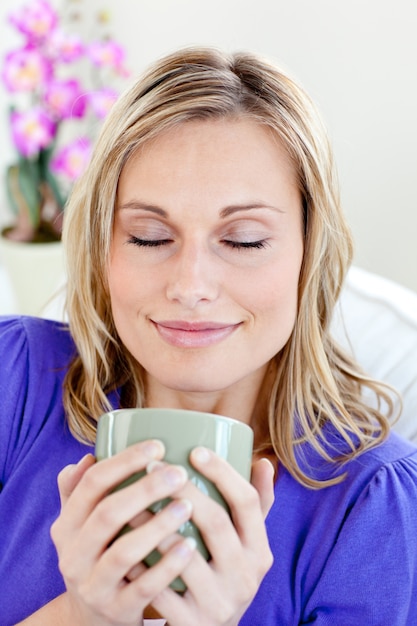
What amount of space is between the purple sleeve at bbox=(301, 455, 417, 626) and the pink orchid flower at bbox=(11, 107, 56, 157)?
1.63m

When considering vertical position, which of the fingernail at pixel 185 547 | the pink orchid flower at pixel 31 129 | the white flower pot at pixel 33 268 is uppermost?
the fingernail at pixel 185 547

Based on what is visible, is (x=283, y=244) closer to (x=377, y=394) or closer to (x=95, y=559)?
(x=377, y=394)

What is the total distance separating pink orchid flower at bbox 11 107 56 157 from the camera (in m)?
2.43

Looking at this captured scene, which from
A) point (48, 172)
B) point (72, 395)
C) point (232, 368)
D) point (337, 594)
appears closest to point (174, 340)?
point (232, 368)

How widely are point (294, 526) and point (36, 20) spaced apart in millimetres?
1678

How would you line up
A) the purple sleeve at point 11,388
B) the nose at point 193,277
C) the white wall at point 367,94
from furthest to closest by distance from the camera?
the white wall at point 367,94
the purple sleeve at point 11,388
the nose at point 193,277

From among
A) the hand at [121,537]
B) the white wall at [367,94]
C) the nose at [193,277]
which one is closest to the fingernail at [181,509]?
the hand at [121,537]

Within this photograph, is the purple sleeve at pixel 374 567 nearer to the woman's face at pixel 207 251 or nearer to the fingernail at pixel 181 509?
the woman's face at pixel 207 251

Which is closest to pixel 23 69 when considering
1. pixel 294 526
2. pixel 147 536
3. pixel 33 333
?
pixel 33 333

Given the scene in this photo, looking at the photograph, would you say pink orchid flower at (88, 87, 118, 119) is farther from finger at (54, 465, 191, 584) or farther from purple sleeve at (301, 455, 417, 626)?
finger at (54, 465, 191, 584)

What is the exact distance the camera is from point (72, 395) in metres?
1.26

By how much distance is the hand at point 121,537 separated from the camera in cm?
79

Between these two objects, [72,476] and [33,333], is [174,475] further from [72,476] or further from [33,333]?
[33,333]

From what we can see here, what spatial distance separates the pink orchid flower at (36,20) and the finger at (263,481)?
1.76m
